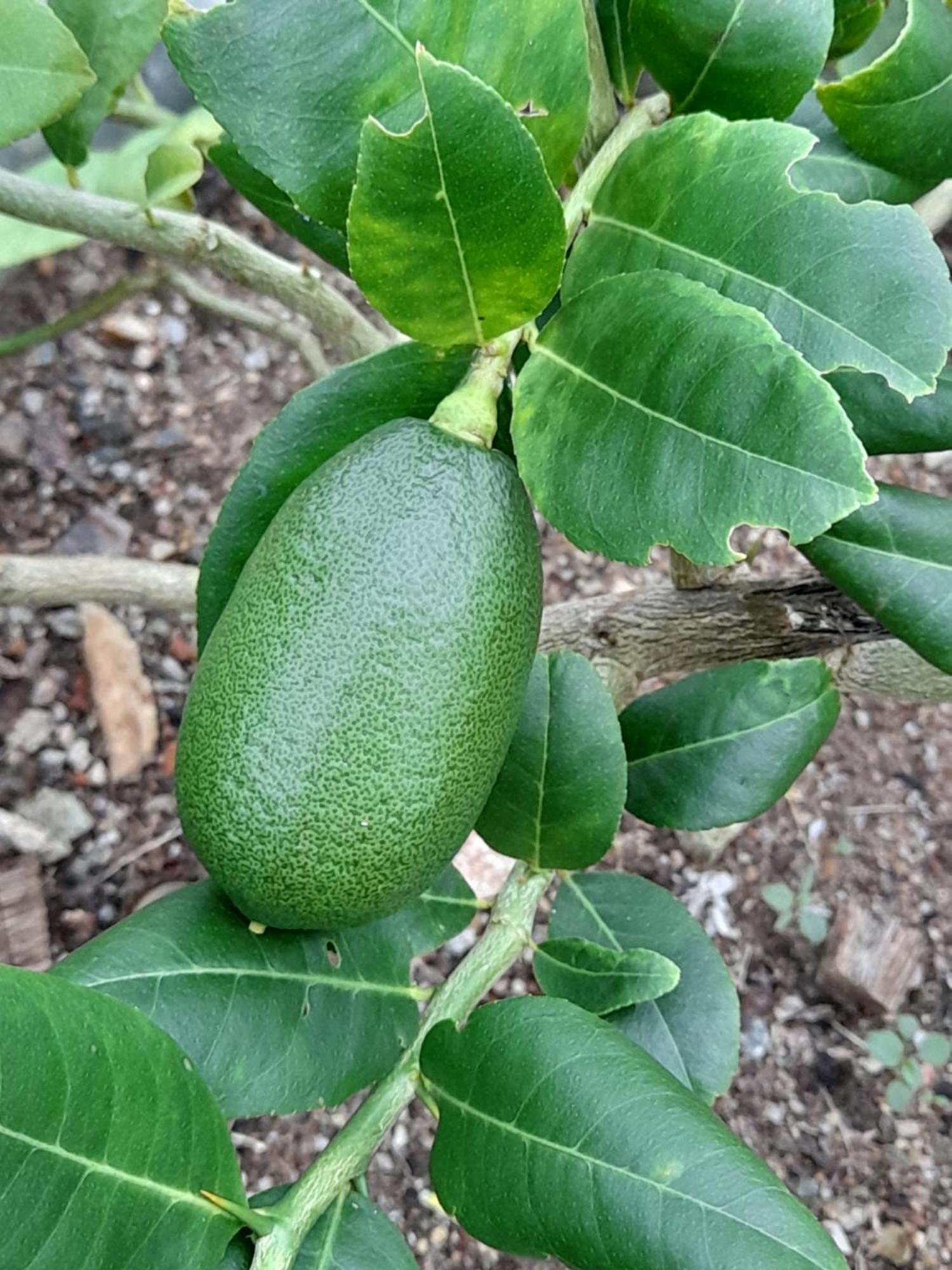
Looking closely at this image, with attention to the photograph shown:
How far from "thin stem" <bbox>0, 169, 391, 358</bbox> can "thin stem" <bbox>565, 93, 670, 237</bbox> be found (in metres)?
0.34

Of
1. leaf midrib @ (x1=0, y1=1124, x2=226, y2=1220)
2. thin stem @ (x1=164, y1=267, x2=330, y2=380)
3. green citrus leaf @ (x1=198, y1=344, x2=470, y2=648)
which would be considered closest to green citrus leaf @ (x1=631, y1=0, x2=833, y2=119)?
green citrus leaf @ (x1=198, y1=344, x2=470, y2=648)

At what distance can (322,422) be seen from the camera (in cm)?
65

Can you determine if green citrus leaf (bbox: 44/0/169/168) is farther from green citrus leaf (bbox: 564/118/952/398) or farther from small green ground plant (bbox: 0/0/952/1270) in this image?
green citrus leaf (bbox: 564/118/952/398)

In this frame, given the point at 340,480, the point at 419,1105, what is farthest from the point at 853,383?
the point at 419,1105

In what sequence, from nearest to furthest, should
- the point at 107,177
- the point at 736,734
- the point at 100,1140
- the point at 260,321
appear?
1. the point at 100,1140
2. the point at 736,734
3. the point at 107,177
4. the point at 260,321

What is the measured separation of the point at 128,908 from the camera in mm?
1450

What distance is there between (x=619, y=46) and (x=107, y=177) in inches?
26.9

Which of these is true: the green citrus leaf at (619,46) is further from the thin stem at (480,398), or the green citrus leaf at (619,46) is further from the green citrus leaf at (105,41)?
the green citrus leaf at (105,41)

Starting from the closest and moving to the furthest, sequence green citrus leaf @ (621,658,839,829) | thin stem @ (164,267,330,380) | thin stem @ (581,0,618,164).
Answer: thin stem @ (581,0,618,164)
green citrus leaf @ (621,658,839,829)
thin stem @ (164,267,330,380)

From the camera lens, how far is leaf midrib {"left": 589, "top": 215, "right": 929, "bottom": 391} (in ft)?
1.77

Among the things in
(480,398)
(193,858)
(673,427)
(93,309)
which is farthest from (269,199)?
(193,858)

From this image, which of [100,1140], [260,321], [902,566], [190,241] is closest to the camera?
[100,1140]

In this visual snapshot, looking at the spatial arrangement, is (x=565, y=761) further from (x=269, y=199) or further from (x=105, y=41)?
(x=105, y=41)

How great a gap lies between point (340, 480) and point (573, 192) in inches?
9.1
